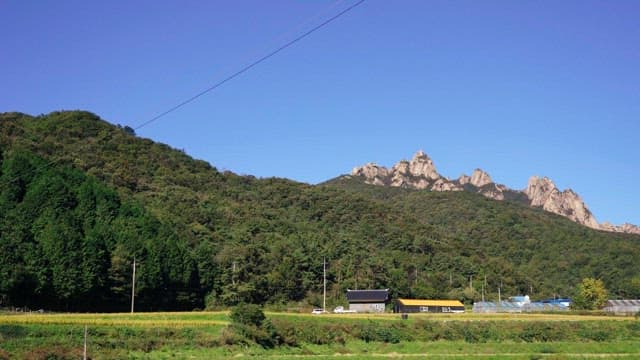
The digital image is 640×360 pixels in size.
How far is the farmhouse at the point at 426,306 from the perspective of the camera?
242ft

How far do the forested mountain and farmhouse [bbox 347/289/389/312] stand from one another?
5.68 meters

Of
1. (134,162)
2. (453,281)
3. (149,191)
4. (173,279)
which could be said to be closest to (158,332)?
(173,279)

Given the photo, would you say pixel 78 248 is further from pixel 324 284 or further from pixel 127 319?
pixel 324 284

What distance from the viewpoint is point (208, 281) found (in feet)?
229

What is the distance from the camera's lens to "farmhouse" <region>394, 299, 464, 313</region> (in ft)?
242

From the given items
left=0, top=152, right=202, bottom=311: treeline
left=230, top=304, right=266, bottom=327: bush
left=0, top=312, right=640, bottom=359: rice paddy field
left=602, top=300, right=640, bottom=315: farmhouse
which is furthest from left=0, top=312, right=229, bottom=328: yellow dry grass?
left=602, top=300, right=640, bottom=315: farmhouse

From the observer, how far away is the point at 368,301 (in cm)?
7469

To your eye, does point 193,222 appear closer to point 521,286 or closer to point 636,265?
point 521,286

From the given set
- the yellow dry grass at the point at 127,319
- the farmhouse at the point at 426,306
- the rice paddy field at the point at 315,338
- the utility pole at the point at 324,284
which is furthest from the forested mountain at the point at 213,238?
the rice paddy field at the point at 315,338

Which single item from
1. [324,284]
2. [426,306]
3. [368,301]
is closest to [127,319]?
[368,301]

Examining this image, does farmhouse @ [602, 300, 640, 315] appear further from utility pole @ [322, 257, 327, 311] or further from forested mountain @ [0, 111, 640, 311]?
utility pole @ [322, 257, 327, 311]

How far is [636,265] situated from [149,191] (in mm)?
88952

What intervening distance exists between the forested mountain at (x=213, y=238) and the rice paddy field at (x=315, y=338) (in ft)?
32.1

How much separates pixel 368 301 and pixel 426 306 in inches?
241
